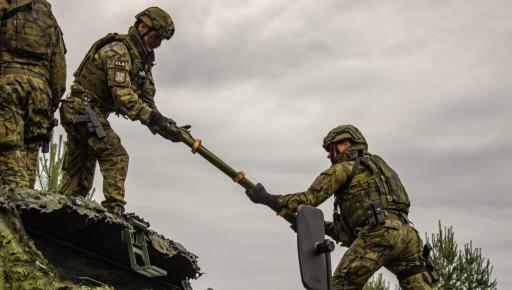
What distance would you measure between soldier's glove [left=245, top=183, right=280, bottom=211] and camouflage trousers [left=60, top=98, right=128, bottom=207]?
1.31 metres

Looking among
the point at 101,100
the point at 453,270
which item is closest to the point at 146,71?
the point at 101,100

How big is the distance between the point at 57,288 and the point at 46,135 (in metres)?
2.46

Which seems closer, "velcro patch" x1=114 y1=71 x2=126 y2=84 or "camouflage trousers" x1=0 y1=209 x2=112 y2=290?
"camouflage trousers" x1=0 y1=209 x2=112 y2=290

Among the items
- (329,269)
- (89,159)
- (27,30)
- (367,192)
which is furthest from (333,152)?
(27,30)

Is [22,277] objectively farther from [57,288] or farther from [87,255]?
[87,255]

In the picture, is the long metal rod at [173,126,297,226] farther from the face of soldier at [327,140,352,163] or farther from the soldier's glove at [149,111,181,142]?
the face of soldier at [327,140,352,163]

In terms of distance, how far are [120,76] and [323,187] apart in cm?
214

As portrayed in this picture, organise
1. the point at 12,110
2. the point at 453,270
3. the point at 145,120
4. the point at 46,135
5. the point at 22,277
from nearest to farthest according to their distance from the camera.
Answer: the point at 22,277 < the point at 12,110 < the point at 46,135 < the point at 145,120 < the point at 453,270

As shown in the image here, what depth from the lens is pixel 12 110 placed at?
271 inches

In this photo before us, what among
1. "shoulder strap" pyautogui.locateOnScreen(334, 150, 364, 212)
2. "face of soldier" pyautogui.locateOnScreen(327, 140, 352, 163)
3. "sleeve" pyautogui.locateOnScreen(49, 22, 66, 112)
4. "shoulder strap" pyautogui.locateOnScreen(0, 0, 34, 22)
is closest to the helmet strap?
"face of soldier" pyautogui.locateOnScreen(327, 140, 352, 163)

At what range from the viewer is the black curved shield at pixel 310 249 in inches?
222

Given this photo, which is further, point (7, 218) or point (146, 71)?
point (146, 71)

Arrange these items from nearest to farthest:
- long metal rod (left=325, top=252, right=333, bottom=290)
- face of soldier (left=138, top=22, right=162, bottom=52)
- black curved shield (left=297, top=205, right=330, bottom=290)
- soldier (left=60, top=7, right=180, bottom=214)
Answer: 1. black curved shield (left=297, top=205, right=330, bottom=290)
2. long metal rod (left=325, top=252, right=333, bottom=290)
3. soldier (left=60, top=7, right=180, bottom=214)
4. face of soldier (left=138, top=22, right=162, bottom=52)

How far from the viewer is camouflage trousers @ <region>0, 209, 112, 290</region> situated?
205 inches
